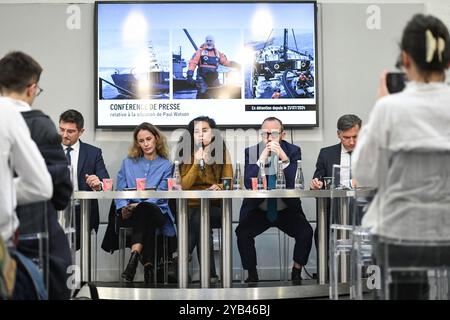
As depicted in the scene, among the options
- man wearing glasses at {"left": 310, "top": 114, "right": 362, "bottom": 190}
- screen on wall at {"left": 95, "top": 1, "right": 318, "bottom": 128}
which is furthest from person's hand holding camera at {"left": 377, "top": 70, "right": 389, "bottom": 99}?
screen on wall at {"left": 95, "top": 1, "right": 318, "bottom": 128}

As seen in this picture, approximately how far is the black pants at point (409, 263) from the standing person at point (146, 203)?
2955 millimetres

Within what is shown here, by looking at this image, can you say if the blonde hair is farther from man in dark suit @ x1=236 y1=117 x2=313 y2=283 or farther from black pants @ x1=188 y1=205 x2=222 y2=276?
man in dark suit @ x1=236 y1=117 x2=313 y2=283

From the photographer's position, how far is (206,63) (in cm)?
650

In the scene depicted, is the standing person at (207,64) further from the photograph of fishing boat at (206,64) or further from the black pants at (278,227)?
the black pants at (278,227)

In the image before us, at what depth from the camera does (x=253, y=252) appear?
530cm

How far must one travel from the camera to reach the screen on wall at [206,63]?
21.0 ft

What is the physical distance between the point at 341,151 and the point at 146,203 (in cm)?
136

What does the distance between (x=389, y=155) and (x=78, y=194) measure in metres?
2.75

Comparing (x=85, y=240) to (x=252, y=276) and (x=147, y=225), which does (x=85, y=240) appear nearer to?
(x=147, y=225)

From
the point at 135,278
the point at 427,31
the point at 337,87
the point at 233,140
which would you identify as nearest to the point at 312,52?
the point at 337,87

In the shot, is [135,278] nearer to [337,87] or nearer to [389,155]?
[337,87]

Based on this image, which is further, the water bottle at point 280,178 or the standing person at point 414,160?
the water bottle at point 280,178

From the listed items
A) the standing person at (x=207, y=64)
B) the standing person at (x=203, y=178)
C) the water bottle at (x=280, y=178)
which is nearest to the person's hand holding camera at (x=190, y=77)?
the standing person at (x=207, y=64)

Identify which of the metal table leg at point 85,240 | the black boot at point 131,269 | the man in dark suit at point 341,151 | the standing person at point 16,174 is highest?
the man in dark suit at point 341,151
